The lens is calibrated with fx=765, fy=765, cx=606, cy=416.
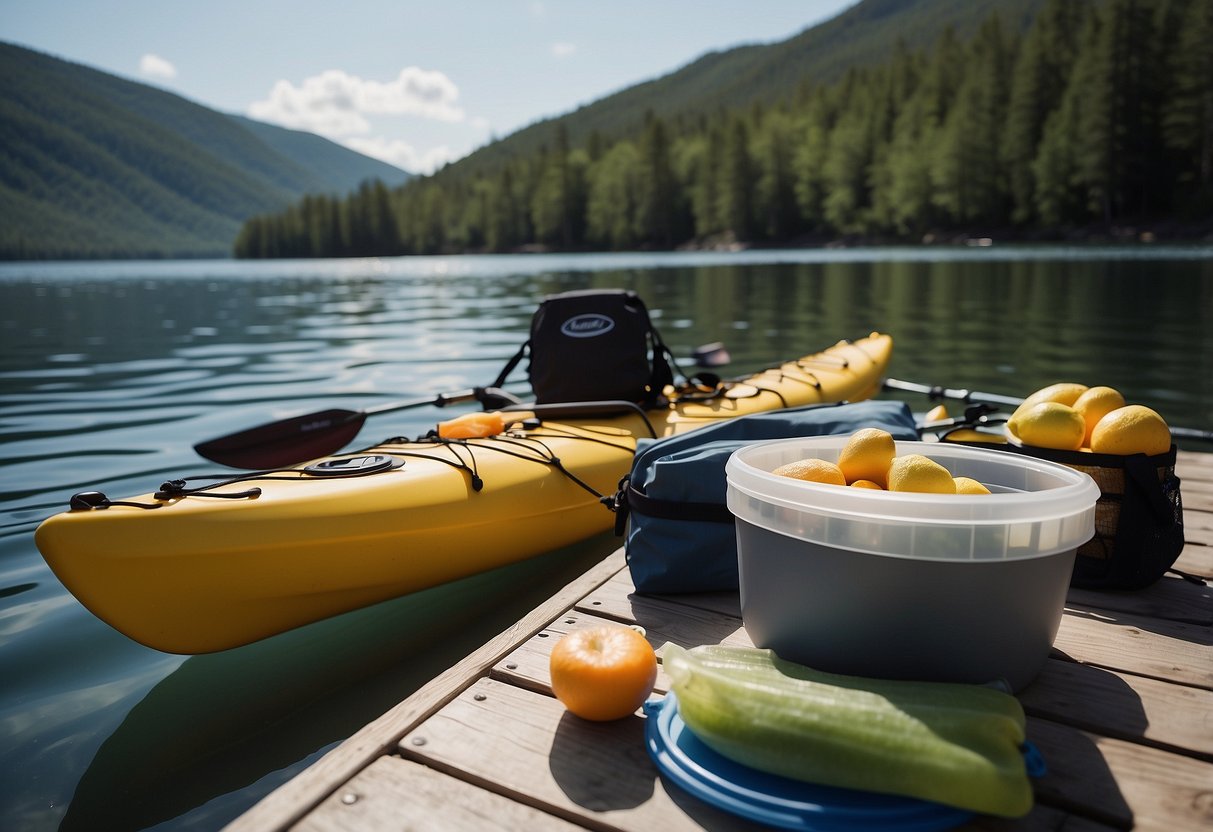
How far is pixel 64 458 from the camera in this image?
20.0 ft

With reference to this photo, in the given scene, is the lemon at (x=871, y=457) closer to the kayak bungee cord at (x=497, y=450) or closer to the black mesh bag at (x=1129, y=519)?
the black mesh bag at (x=1129, y=519)

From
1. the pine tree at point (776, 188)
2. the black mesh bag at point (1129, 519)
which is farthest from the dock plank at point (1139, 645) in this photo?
the pine tree at point (776, 188)

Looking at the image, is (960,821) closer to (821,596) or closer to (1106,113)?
(821,596)

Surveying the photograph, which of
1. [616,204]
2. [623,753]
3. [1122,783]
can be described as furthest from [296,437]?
[616,204]

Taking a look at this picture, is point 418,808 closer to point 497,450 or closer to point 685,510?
point 685,510

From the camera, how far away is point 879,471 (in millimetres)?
1812

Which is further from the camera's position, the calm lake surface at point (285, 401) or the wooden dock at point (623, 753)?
the calm lake surface at point (285, 401)

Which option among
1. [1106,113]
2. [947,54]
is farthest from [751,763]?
[947,54]

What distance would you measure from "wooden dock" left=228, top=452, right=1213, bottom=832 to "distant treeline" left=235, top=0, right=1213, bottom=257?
4957 cm

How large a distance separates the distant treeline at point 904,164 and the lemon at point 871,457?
164 feet

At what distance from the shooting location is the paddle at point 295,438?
15.4ft

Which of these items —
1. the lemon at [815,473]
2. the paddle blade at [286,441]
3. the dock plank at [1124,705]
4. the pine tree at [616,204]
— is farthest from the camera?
the pine tree at [616,204]

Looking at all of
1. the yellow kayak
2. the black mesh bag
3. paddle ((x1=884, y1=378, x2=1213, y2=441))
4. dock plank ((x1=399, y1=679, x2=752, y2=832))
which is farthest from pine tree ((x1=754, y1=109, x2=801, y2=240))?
dock plank ((x1=399, y1=679, x2=752, y2=832))

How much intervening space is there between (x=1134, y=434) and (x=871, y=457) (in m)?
0.92
